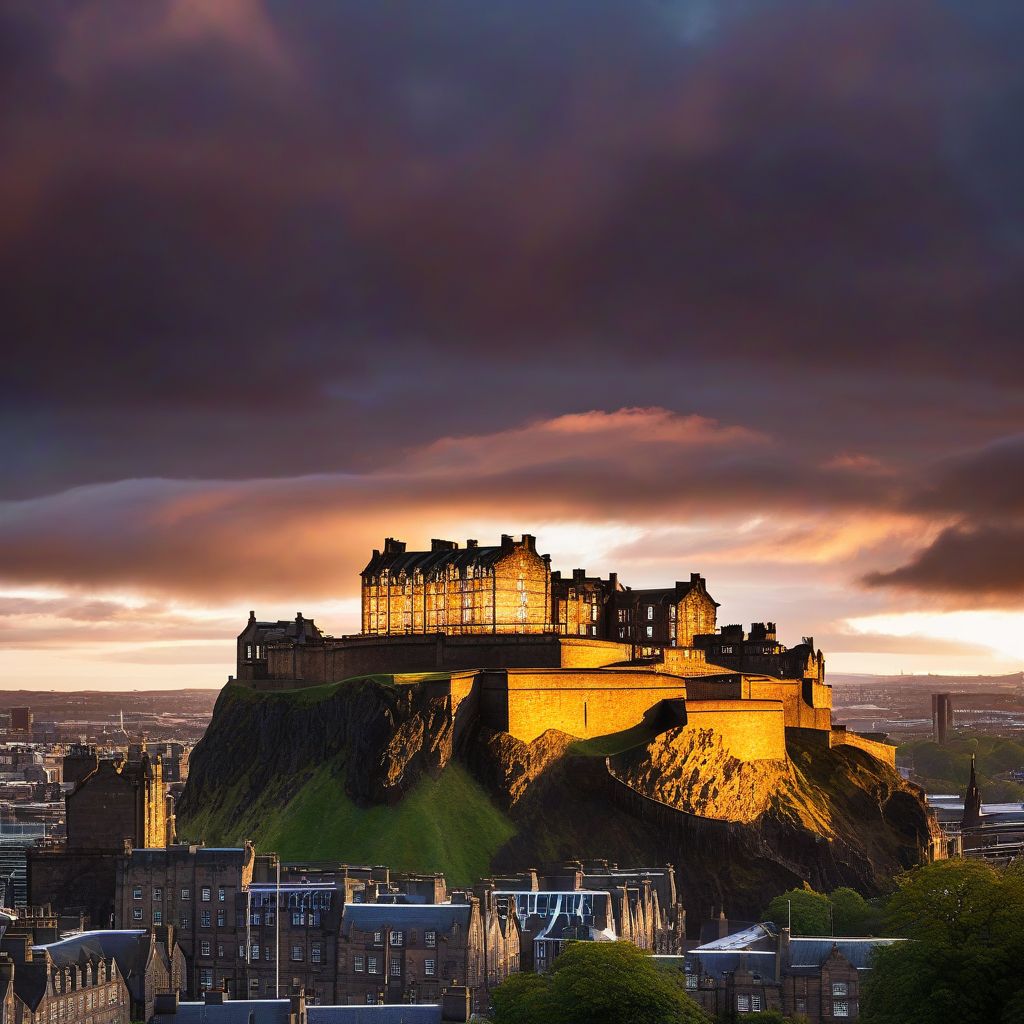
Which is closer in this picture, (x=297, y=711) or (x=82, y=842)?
(x=82, y=842)

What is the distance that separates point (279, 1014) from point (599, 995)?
13.7 m

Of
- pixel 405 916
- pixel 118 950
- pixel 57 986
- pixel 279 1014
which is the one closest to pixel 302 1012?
pixel 279 1014

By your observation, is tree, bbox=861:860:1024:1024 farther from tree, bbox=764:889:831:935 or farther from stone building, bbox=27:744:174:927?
stone building, bbox=27:744:174:927

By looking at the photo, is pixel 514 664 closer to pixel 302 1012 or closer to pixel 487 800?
pixel 487 800

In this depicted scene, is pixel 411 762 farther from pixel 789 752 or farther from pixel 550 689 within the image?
pixel 789 752

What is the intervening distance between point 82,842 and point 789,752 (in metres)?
72.7

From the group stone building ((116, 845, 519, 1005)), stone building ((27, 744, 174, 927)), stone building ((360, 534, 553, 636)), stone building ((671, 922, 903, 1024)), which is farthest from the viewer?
stone building ((360, 534, 553, 636))

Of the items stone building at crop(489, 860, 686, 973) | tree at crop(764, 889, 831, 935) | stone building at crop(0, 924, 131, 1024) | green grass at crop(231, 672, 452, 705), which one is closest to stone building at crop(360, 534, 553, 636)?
green grass at crop(231, 672, 452, 705)

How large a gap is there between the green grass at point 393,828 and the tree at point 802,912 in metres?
20.7

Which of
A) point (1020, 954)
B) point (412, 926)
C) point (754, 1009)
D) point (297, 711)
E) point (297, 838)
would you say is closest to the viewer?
point (1020, 954)

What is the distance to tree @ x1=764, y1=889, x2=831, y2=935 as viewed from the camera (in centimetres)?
14988

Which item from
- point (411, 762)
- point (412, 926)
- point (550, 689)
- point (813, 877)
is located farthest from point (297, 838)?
point (412, 926)

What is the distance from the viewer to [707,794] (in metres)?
178

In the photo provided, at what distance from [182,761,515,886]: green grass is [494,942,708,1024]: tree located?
2193 inches
